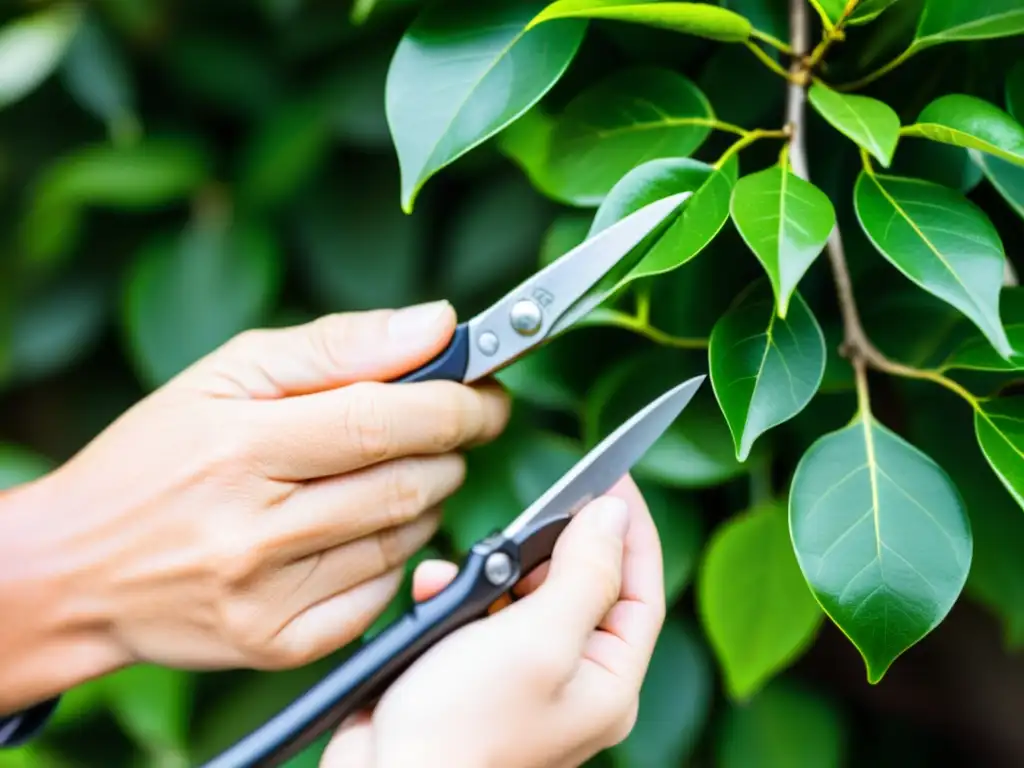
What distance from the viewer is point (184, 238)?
807 mm

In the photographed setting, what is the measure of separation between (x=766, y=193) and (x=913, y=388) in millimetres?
226

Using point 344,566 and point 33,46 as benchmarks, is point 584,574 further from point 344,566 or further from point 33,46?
point 33,46

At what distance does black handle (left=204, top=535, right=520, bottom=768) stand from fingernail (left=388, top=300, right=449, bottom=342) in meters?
0.11

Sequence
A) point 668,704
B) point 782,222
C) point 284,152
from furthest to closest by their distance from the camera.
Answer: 1. point 284,152
2. point 668,704
3. point 782,222

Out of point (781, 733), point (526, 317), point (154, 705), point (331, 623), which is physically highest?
point (526, 317)

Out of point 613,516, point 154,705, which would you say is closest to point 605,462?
point 613,516

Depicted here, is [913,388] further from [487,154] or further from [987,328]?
[487,154]

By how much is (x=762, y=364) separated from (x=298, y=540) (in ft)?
0.78

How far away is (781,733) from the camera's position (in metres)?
0.69

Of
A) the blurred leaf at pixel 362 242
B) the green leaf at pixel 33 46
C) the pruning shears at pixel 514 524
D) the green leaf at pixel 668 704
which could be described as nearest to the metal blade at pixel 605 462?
the pruning shears at pixel 514 524

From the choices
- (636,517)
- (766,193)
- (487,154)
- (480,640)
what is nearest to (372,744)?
(480,640)

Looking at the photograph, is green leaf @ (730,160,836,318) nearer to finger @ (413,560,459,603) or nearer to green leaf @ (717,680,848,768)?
finger @ (413,560,459,603)

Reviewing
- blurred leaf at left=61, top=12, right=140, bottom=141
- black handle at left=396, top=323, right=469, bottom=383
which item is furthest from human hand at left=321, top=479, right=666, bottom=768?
blurred leaf at left=61, top=12, right=140, bottom=141

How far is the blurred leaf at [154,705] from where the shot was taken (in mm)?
742
